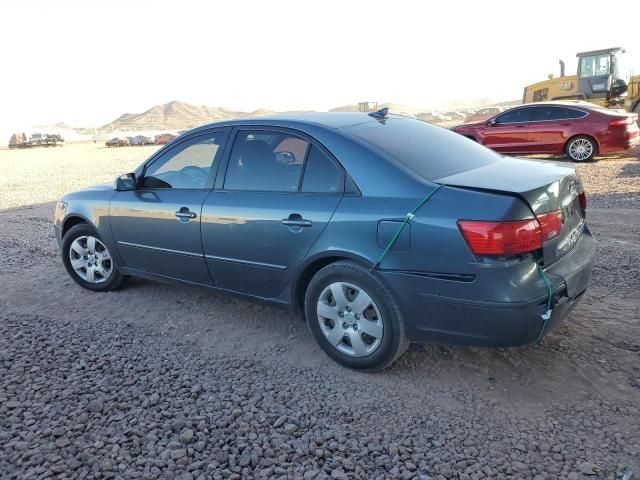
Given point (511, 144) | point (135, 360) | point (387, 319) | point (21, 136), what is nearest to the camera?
point (387, 319)

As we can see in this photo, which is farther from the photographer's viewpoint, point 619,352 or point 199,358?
point 199,358

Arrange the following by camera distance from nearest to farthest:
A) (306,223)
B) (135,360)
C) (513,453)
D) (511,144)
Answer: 1. (513,453)
2. (306,223)
3. (135,360)
4. (511,144)

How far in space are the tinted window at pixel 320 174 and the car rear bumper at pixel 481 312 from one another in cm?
73

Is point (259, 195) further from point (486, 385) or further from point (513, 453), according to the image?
point (513, 453)

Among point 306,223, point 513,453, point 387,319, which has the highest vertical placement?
point 306,223

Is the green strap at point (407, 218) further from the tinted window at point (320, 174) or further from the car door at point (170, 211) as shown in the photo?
the car door at point (170, 211)

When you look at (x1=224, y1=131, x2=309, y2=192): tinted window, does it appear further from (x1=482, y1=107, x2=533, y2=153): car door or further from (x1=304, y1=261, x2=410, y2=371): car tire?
(x1=482, y1=107, x2=533, y2=153): car door

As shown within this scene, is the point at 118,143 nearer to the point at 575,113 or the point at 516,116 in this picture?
the point at 516,116

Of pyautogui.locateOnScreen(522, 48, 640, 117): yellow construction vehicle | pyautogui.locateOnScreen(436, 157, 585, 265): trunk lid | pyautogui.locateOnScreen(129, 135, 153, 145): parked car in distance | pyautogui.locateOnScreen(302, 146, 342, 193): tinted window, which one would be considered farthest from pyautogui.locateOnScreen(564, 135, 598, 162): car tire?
pyautogui.locateOnScreen(129, 135, 153, 145): parked car in distance

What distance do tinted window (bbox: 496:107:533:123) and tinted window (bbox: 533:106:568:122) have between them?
0.53 feet

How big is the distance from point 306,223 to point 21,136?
55529 millimetres

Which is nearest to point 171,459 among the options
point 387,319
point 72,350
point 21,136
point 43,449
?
point 43,449

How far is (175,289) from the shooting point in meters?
5.19

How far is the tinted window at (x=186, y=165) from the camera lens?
13.9 feet
